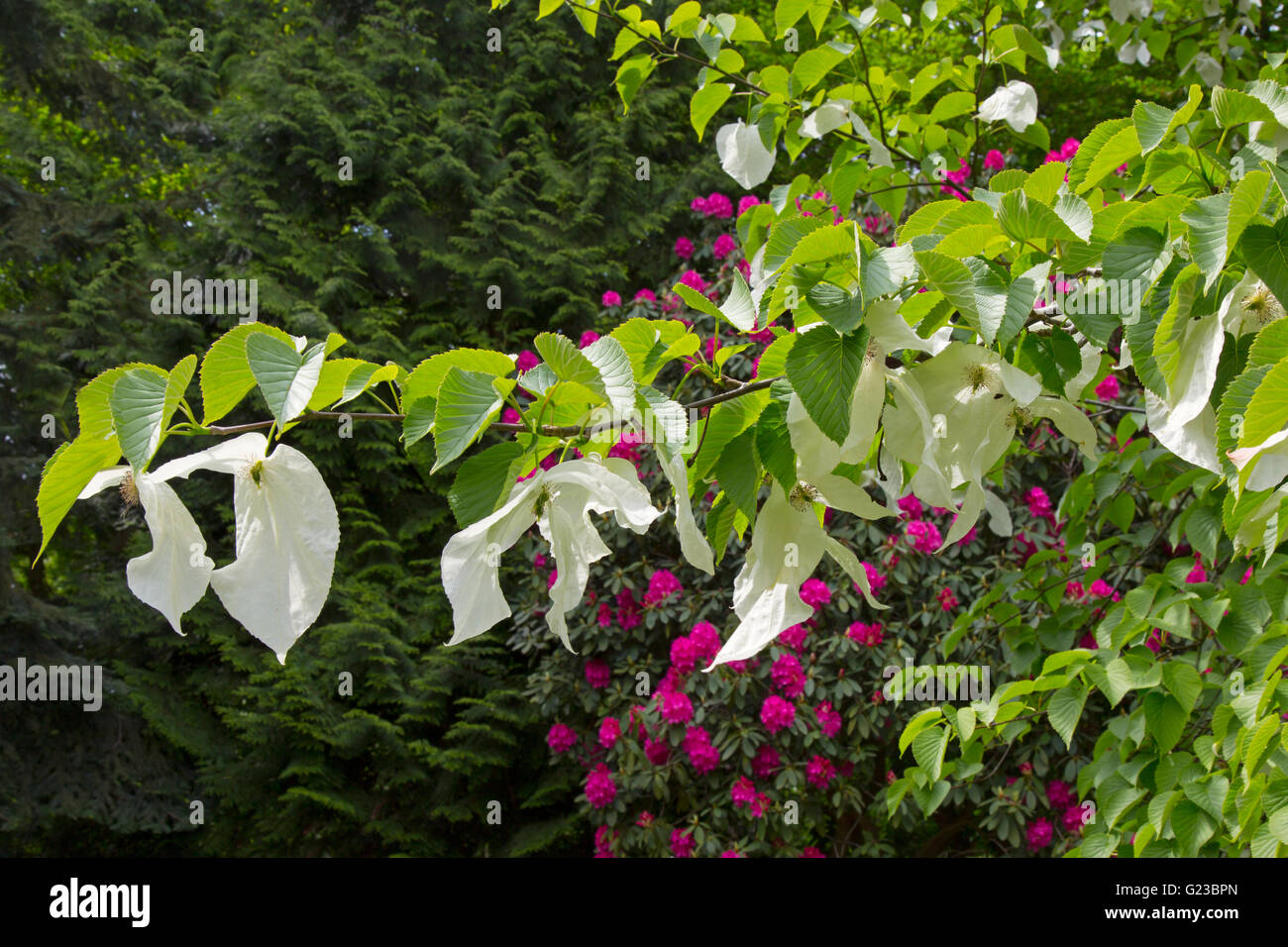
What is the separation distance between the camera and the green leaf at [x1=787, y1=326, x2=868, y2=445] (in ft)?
1.62

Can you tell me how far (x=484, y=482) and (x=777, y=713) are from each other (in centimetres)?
219

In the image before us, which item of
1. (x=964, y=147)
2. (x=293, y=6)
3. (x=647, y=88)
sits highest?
(x=293, y=6)

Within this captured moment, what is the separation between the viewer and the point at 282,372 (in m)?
0.48

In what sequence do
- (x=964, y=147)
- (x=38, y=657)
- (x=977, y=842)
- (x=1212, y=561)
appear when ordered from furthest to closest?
(x=38, y=657), (x=977, y=842), (x=964, y=147), (x=1212, y=561)

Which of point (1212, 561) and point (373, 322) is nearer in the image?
point (1212, 561)

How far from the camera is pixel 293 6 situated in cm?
491

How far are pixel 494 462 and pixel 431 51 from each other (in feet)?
16.7

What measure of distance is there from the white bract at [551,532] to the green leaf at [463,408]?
4 centimetres

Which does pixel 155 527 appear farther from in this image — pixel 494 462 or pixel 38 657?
pixel 38 657

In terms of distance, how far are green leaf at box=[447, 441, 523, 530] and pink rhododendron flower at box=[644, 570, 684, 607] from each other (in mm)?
2283

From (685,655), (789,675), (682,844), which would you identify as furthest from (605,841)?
(789,675)

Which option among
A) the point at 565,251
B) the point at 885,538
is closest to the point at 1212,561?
the point at 885,538

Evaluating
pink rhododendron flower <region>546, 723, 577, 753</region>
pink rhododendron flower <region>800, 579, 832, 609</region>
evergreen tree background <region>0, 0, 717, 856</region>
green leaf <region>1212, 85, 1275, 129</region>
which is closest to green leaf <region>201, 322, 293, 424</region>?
green leaf <region>1212, 85, 1275, 129</region>

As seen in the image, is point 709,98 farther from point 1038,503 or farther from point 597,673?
point 597,673
